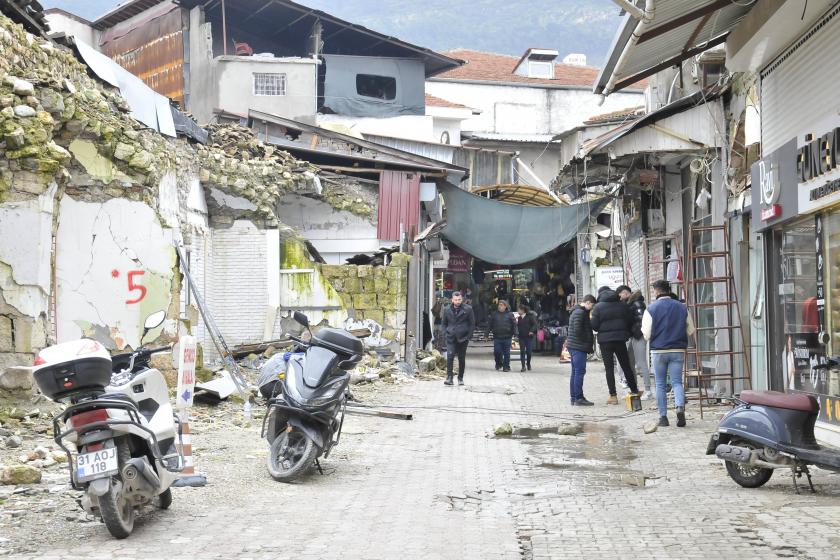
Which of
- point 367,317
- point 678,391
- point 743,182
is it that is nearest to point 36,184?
point 678,391

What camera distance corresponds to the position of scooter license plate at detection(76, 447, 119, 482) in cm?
555

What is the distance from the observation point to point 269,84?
31.9 meters

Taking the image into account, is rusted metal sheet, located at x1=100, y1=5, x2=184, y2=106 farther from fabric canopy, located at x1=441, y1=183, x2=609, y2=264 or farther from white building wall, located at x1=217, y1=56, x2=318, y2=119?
fabric canopy, located at x1=441, y1=183, x2=609, y2=264

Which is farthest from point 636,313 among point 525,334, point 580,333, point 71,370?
point 71,370

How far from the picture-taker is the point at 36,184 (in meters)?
10.4

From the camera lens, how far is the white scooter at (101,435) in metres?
5.60

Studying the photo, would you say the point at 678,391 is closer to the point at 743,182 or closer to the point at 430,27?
the point at 743,182

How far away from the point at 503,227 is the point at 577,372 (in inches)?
362

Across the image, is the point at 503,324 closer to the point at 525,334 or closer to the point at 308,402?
the point at 525,334

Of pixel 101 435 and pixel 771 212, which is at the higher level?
pixel 771 212

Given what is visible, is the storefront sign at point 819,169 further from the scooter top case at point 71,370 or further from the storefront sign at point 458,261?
the storefront sign at point 458,261

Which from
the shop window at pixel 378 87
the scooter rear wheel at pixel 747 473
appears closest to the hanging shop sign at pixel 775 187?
the scooter rear wheel at pixel 747 473

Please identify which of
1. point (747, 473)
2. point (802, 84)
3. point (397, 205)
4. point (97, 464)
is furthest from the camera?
point (397, 205)

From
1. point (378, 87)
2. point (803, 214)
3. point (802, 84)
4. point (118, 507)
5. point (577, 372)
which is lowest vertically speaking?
point (118, 507)
